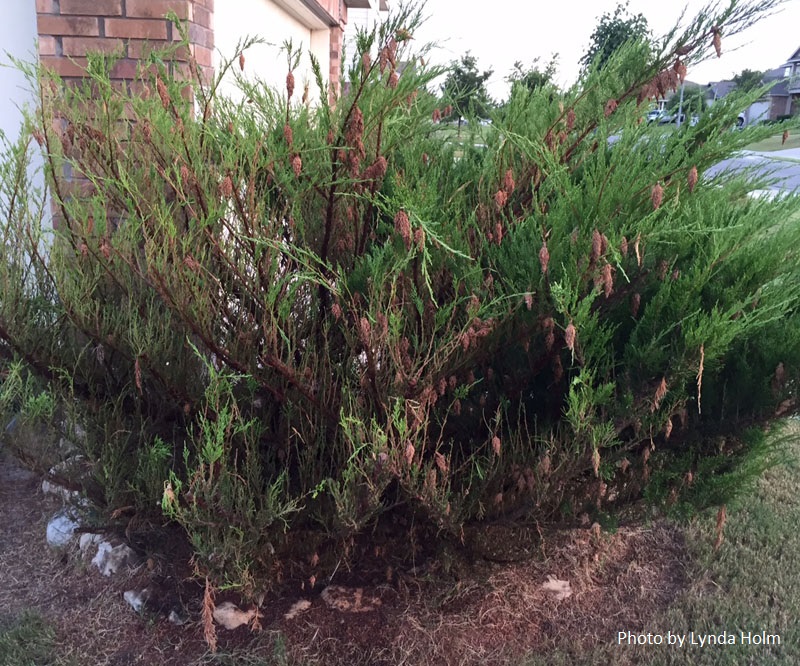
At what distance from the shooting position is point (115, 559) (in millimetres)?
3029

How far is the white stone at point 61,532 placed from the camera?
3.19 meters

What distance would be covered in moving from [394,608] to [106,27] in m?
3.42

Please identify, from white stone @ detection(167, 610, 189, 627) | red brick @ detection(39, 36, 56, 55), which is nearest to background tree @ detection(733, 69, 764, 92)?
white stone @ detection(167, 610, 189, 627)

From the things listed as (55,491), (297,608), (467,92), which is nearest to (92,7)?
(467,92)

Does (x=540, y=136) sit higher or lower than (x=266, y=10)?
lower

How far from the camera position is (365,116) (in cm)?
210

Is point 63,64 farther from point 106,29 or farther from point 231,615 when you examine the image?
point 231,615

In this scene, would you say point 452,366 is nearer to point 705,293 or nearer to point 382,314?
point 382,314

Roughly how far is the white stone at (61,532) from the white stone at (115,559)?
0.69 ft

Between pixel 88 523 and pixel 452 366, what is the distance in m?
1.78

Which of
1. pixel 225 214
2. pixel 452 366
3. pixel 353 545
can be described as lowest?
pixel 353 545

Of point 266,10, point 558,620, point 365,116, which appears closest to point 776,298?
point 365,116

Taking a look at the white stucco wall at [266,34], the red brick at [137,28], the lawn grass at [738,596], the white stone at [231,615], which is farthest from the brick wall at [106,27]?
the lawn grass at [738,596]

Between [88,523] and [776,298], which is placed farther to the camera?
[88,523]
